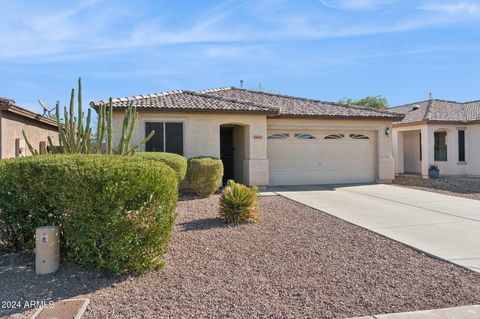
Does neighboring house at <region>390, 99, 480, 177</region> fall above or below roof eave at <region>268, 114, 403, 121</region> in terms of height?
below

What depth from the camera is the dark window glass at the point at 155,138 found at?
586 inches

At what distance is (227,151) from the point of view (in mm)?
18844

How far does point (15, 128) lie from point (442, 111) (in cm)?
2306

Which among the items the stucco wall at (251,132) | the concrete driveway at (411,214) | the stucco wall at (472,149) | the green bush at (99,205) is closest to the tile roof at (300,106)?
the stucco wall at (251,132)

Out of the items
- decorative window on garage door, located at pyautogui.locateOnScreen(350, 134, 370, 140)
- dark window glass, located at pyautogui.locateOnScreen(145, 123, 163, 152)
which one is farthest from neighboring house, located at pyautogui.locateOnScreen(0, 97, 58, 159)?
decorative window on garage door, located at pyautogui.locateOnScreen(350, 134, 370, 140)

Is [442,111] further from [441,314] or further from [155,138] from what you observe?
[441,314]

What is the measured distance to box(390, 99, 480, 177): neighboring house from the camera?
20.5 meters

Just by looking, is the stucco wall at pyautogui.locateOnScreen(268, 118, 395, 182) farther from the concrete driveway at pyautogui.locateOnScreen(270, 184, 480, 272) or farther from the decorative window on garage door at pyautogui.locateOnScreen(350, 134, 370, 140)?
the concrete driveway at pyautogui.locateOnScreen(270, 184, 480, 272)

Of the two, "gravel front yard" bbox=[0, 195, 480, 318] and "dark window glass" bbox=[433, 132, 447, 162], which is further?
"dark window glass" bbox=[433, 132, 447, 162]

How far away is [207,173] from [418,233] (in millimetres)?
7755

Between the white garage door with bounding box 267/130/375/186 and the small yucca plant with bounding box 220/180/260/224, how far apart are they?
857cm

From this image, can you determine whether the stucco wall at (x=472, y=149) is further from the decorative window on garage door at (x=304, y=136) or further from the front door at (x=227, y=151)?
the front door at (x=227, y=151)

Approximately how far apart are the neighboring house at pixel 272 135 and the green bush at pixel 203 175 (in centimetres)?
158

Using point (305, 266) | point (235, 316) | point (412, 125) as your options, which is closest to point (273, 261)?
point (305, 266)
